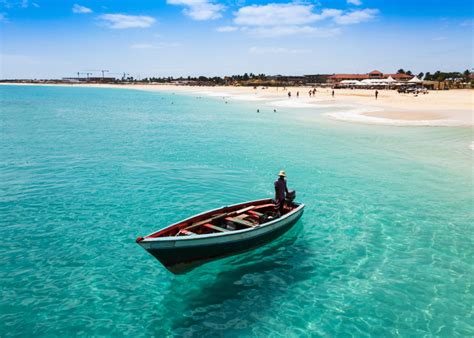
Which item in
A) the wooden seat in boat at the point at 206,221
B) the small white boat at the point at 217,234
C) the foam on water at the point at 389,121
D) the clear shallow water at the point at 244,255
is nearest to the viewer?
the clear shallow water at the point at 244,255

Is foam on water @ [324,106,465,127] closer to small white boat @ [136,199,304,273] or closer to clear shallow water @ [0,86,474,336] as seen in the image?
clear shallow water @ [0,86,474,336]

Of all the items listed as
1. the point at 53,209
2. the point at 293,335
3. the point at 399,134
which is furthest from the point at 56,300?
the point at 399,134

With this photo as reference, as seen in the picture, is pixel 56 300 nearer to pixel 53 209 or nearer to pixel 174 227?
pixel 174 227

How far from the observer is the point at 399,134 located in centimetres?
3728

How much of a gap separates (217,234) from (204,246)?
0.52 meters

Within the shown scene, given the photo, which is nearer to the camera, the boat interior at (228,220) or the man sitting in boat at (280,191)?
the boat interior at (228,220)

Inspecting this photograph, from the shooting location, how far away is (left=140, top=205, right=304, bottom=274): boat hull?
961 cm

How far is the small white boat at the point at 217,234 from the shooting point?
31.9ft

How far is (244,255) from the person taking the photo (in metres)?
12.3

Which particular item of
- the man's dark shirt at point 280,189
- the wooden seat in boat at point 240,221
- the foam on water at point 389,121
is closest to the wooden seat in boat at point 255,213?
the wooden seat in boat at point 240,221

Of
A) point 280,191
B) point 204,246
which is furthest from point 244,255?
point 280,191

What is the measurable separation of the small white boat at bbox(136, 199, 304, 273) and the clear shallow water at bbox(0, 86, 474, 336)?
2.57 ft

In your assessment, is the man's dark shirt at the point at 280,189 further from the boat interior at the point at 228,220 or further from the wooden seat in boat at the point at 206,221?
the wooden seat in boat at the point at 206,221

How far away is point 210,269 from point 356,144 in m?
24.6
